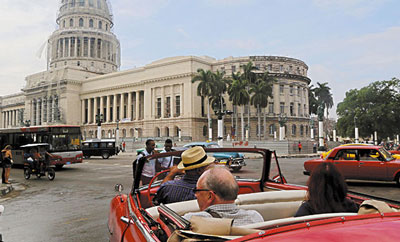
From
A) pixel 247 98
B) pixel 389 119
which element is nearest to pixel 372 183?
pixel 247 98

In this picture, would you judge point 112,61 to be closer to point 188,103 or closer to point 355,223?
point 188,103

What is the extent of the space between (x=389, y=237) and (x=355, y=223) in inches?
8.2

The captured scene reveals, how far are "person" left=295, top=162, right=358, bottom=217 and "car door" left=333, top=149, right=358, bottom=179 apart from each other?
29.7 ft

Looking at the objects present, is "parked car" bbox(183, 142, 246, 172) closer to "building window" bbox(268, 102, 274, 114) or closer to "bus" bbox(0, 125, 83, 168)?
"bus" bbox(0, 125, 83, 168)

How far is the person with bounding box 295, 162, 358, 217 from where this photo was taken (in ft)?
7.98

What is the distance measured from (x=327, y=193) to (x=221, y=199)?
A: 89 cm

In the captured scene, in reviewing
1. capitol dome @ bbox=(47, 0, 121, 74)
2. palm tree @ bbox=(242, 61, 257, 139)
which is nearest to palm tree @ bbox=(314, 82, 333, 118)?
palm tree @ bbox=(242, 61, 257, 139)

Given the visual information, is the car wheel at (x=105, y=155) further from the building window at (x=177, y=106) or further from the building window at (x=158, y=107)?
the building window at (x=158, y=107)

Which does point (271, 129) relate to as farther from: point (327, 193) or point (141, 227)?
point (141, 227)

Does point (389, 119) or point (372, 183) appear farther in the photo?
point (389, 119)

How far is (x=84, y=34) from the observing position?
292 ft

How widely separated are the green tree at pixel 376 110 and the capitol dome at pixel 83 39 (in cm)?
6343

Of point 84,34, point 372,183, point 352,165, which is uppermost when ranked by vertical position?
point 84,34

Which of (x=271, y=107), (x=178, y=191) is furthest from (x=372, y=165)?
(x=271, y=107)
